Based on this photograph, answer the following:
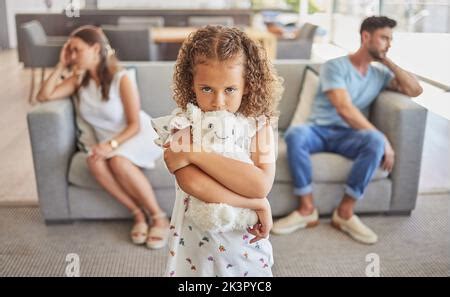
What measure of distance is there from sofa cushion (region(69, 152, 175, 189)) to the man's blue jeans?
14.7 inches

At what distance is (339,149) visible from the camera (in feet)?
5.09

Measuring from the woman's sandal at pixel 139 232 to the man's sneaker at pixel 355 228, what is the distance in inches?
22.0

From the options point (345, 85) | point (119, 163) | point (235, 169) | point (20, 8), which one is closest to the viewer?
point (235, 169)

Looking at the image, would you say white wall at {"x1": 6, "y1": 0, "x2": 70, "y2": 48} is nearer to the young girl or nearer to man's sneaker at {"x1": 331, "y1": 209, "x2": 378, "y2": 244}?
the young girl

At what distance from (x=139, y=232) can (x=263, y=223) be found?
0.98 m

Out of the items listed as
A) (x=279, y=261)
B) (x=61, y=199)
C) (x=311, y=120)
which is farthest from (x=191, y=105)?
(x=61, y=199)

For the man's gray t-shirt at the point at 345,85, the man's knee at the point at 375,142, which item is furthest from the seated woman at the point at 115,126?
the man's knee at the point at 375,142

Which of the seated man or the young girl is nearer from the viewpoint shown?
the young girl

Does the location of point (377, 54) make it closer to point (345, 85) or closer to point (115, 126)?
point (345, 85)

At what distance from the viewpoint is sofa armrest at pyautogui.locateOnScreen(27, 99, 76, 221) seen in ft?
5.06

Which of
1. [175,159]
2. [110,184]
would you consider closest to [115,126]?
[110,184]

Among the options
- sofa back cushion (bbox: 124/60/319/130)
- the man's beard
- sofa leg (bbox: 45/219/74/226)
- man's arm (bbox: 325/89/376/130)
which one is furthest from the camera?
sofa leg (bbox: 45/219/74/226)

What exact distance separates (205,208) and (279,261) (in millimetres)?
826

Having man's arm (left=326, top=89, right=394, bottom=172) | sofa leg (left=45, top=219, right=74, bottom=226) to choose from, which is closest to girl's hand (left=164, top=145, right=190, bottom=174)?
man's arm (left=326, top=89, right=394, bottom=172)
